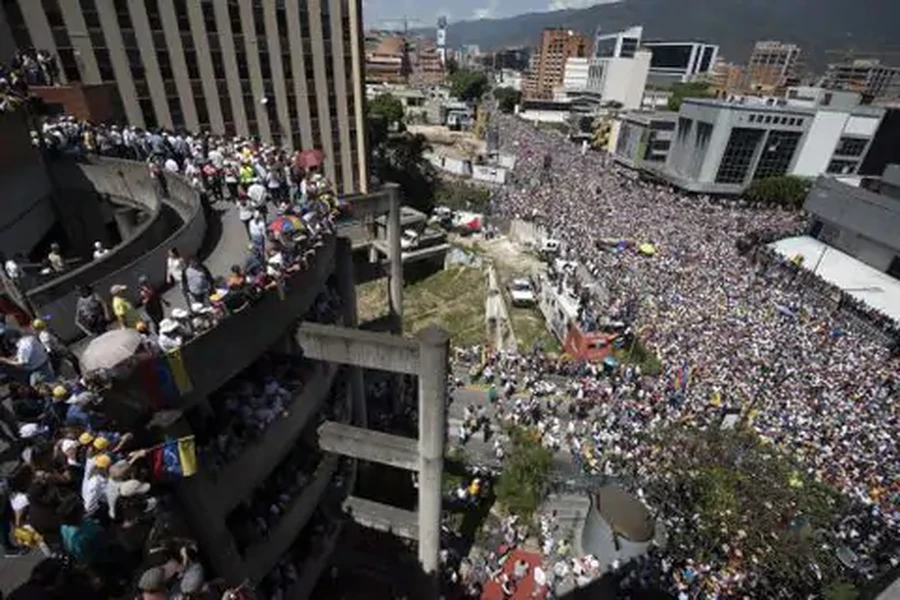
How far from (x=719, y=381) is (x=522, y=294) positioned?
50.9 ft

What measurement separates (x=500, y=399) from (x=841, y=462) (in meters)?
16.2

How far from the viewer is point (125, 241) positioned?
1323cm

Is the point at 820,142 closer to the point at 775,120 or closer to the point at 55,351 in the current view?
the point at 775,120

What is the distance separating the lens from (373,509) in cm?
1684

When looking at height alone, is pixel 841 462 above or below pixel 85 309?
below

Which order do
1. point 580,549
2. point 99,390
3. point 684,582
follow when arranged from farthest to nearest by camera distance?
point 580,549
point 684,582
point 99,390

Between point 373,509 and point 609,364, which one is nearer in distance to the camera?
point 373,509

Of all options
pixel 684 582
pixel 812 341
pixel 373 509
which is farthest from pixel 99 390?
pixel 812 341

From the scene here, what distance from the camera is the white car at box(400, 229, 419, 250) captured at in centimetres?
4050

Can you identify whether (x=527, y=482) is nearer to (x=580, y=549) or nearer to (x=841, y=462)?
(x=580, y=549)

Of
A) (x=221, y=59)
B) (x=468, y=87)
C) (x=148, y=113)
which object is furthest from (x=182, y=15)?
(x=468, y=87)

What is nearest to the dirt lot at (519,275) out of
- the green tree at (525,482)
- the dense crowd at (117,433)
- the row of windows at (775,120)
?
the green tree at (525,482)

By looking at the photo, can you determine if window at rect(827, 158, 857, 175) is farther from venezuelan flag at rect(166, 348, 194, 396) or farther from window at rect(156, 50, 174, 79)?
venezuelan flag at rect(166, 348, 194, 396)

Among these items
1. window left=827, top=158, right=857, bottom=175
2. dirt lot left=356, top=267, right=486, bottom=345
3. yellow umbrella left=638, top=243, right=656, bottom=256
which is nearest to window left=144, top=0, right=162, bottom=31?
dirt lot left=356, top=267, right=486, bottom=345
